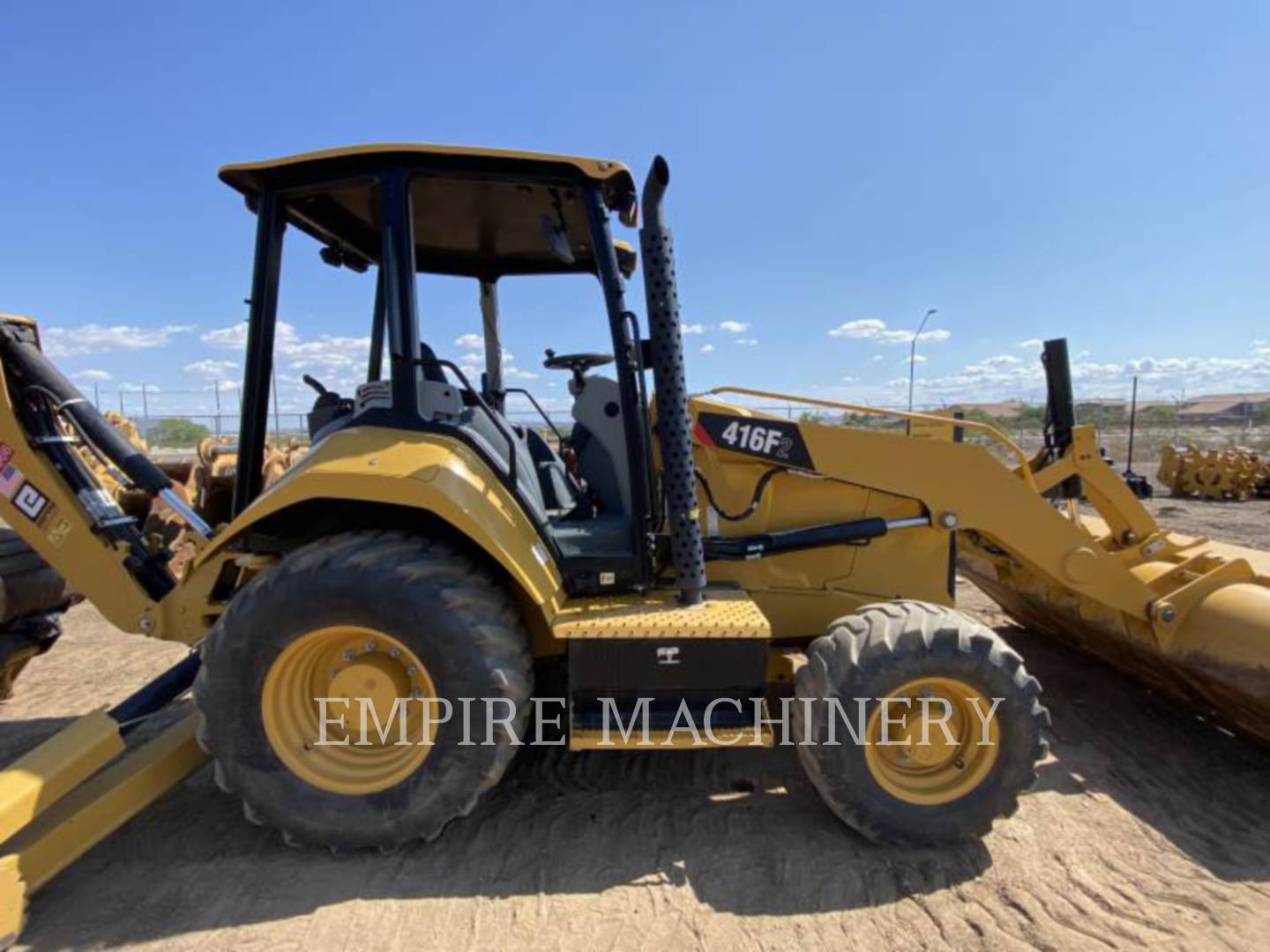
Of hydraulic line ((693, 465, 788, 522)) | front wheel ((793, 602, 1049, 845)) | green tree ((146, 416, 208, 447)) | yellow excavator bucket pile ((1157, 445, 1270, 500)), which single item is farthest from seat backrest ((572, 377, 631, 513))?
green tree ((146, 416, 208, 447))

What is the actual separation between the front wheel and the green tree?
118 feet

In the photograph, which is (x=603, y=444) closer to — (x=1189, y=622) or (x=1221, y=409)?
(x=1189, y=622)

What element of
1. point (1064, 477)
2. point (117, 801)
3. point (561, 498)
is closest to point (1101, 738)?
point (1064, 477)

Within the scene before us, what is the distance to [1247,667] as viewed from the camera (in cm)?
326

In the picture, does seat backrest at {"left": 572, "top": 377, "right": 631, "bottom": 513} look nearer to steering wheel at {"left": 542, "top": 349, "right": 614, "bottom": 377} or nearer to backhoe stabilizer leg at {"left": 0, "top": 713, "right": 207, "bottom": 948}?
steering wheel at {"left": 542, "top": 349, "right": 614, "bottom": 377}

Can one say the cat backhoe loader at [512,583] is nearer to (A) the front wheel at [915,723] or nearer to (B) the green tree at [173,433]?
(A) the front wheel at [915,723]

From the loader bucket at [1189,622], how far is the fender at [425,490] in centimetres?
258

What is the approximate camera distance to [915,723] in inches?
118

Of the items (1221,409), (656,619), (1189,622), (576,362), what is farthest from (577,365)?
(1221,409)

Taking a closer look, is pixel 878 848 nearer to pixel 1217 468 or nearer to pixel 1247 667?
pixel 1247 667

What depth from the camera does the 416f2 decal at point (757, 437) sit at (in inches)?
141

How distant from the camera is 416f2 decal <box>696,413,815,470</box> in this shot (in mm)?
3570

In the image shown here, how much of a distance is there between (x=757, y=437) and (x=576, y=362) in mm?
1008

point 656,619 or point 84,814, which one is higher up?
point 656,619
